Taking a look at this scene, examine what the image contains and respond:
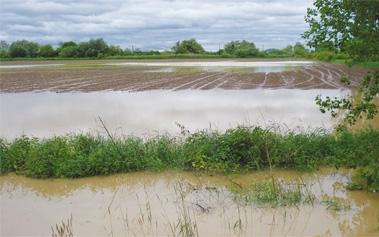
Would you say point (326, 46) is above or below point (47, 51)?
below

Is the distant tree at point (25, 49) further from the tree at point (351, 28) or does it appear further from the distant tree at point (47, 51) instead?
the tree at point (351, 28)

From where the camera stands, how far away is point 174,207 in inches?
207

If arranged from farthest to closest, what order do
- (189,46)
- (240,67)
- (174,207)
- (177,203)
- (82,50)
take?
(189,46)
(82,50)
(240,67)
(177,203)
(174,207)

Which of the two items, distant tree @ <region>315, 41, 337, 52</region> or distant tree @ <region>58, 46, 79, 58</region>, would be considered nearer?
distant tree @ <region>315, 41, 337, 52</region>

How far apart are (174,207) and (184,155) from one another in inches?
61.9

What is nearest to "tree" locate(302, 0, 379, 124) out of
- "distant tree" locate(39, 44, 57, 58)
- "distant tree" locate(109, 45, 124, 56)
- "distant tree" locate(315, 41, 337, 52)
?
"distant tree" locate(315, 41, 337, 52)

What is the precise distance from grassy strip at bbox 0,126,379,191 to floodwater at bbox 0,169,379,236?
18 centimetres

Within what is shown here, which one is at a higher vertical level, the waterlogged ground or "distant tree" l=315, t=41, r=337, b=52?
"distant tree" l=315, t=41, r=337, b=52

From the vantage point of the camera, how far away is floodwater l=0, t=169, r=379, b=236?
4.61m

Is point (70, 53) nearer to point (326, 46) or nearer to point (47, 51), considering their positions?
point (47, 51)

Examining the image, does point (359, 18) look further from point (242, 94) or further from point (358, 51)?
point (242, 94)

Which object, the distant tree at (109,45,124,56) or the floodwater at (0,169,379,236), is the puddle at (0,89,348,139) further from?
the distant tree at (109,45,124,56)

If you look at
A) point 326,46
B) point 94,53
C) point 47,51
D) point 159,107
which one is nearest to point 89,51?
point 94,53

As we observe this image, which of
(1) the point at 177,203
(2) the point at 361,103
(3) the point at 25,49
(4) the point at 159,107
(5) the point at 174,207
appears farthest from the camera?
(3) the point at 25,49
